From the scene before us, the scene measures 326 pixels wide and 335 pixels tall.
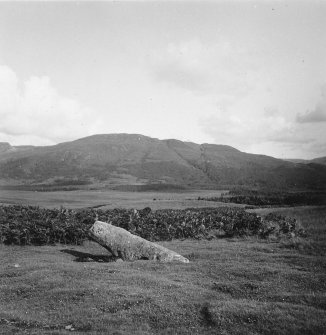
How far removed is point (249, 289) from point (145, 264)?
9176 mm

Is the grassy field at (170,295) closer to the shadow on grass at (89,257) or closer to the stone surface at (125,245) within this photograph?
the shadow on grass at (89,257)

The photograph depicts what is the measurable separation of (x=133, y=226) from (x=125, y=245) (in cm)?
1433

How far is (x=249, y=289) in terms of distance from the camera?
22.0 m

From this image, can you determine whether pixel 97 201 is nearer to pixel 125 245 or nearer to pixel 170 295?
pixel 125 245

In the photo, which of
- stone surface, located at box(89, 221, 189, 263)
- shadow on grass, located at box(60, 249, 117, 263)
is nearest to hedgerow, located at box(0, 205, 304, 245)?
shadow on grass, located at box(60, 249, 117, 263)

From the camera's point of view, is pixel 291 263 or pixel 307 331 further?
pixel 291 263

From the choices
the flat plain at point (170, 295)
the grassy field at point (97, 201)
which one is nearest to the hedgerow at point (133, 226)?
the flat plain at point (170, 295)

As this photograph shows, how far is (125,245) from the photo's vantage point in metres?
32.0

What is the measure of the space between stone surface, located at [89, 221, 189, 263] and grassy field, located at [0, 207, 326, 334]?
1.77 meters

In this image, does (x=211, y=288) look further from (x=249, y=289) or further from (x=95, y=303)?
(x=95, y=303)

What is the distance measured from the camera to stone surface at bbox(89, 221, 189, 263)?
3142 centimetres

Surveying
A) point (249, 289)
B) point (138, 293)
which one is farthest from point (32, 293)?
point (249, 289)

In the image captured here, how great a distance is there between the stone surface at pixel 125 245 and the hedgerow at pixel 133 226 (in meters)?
9.95

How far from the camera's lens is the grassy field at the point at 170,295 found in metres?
17.0
